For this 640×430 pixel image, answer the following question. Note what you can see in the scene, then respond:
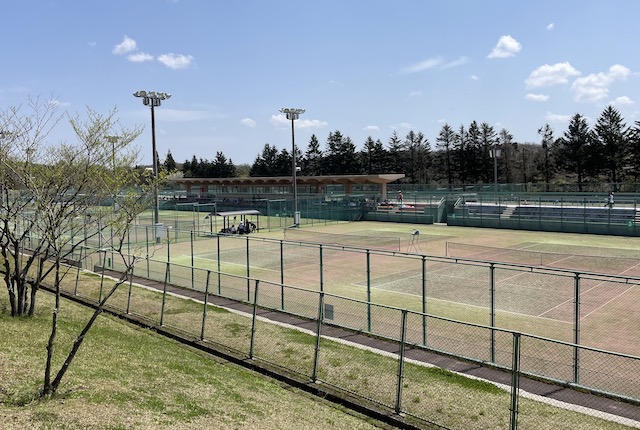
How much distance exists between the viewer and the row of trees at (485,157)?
90.1 meters

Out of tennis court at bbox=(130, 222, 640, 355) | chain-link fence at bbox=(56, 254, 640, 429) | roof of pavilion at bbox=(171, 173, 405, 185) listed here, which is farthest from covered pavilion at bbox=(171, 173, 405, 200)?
chain-link fence at bbox=(56, 254, 640, 429)

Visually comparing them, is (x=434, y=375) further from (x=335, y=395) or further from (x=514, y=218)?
(x=514, y=218)

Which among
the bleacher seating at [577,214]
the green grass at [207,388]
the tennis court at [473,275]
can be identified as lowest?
the tennis court at [473,275]

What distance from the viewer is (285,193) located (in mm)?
84812

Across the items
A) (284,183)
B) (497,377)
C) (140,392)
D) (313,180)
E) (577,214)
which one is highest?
(313,180)

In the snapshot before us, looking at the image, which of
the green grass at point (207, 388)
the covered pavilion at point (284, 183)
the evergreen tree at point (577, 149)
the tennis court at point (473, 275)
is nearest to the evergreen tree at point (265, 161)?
the covered pavilion at point (284, 183)

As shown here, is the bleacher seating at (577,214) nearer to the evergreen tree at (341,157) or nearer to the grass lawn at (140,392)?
the grass lawn at (140,392)

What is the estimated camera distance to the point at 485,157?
356ft

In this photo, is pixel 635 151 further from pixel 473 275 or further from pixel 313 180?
pixel 473 275

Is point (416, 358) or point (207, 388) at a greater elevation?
point (207, 388)

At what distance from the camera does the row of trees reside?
295 ft

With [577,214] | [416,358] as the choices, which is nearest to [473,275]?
[416,358]

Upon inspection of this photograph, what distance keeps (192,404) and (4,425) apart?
294 cm

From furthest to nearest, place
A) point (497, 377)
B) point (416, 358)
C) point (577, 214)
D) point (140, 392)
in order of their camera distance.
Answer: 1. point (577, 214)
2. point (416, 358)
3. point (497, 377)
4. point (140, 392)
